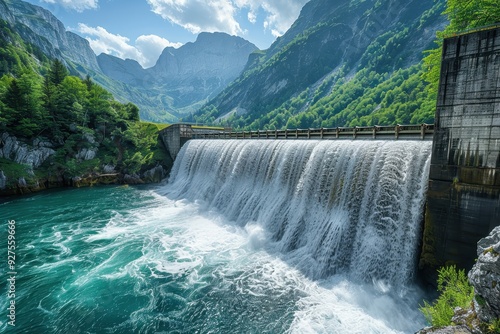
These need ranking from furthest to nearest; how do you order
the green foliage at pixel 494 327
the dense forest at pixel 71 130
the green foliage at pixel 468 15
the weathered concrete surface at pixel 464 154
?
the dense forest at pixel 71 130 → the green foliage at pixel 468 15 → the weathered concrete surface at pixel 464 154 → the green foliage at pixel 494 327

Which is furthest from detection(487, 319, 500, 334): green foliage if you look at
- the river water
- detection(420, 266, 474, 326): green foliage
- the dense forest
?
the dense forest

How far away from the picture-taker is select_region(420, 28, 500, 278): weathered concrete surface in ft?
34.8

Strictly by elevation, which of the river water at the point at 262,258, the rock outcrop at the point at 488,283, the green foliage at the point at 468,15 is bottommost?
the river water at the point at 262,258

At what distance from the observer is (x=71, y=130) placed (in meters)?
41.6

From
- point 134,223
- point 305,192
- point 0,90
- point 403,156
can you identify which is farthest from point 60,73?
point 403,156

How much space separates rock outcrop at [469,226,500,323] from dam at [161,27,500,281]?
531 cm

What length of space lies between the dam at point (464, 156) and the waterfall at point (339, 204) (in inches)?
34.9

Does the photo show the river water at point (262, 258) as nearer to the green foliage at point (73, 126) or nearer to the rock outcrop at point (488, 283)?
the rock outcrop at point (488, 283)

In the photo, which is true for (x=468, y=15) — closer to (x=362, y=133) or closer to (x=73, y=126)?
(x=362, y=133)

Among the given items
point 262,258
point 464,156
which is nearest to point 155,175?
point 262,258

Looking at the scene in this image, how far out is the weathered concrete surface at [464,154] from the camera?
10.6 meters

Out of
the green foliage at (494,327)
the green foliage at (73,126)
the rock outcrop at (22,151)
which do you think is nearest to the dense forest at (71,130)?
the green foliage at (73,126)

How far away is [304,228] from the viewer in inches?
695

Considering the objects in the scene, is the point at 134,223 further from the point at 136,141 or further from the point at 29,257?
the point at 136,141
